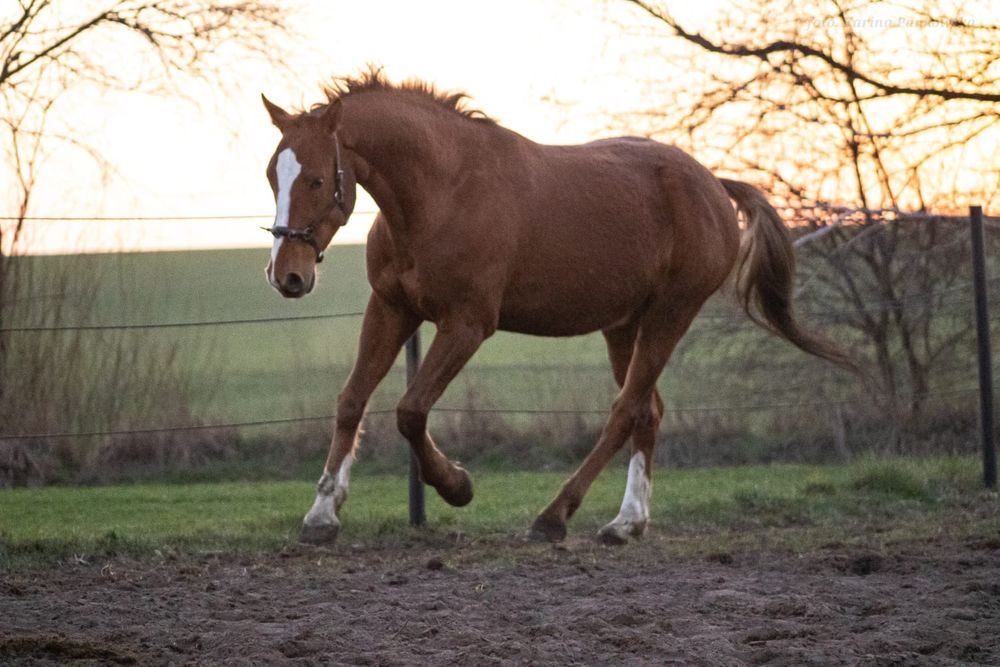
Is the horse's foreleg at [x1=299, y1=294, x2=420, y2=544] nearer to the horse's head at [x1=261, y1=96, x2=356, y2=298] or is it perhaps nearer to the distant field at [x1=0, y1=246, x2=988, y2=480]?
the horse's head at [x1=261, y1=96, x2=356, y2=298]

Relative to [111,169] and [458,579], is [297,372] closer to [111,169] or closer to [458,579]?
[111,169]

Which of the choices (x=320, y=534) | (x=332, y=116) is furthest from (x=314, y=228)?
(x=320, y=534)

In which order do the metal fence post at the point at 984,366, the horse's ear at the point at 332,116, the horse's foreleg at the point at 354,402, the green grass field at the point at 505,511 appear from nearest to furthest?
the horse's ear at the point at 332,116 → the horse's foreleg at the point at 354,402 → the green grass field at the point at 505,511 → the metal fence post at the point at 984,366

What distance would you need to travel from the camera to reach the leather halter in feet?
17.5

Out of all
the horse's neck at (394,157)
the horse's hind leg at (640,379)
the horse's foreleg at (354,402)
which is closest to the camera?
the horse's neck at (394,157)

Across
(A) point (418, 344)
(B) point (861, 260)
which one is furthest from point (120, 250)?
(B) point (861, 260)

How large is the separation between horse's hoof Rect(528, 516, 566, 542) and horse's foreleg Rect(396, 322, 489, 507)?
71 cm

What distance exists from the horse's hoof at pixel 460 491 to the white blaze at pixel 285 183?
1418mm

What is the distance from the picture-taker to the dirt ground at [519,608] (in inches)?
154

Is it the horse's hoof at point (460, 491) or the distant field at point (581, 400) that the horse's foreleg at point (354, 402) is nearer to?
the horse's hoof at point (460, 491)

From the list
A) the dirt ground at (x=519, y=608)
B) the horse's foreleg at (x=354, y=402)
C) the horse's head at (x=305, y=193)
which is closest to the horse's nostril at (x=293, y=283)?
the horse's head at (x=305, y=193)

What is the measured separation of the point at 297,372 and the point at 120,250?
6.08ft

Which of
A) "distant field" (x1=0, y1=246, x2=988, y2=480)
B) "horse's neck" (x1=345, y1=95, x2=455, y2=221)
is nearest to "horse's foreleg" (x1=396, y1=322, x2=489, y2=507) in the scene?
"horse's neck" (x1=345, y1=95, x2=455, y2=221)

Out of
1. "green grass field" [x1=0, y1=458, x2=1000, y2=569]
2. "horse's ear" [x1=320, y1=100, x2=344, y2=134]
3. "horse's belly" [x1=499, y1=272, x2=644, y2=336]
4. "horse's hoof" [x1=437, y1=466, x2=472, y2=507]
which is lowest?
"green grass field" [x1=0, y1=458, x2=1000, y2=569]
